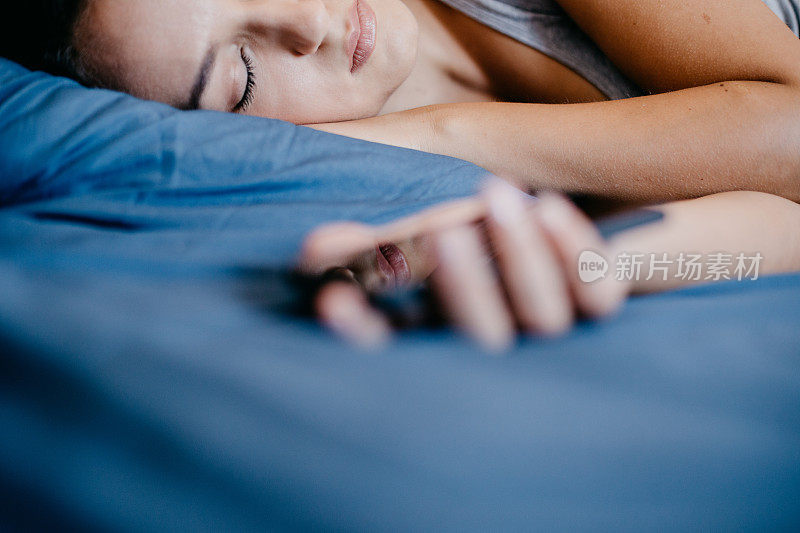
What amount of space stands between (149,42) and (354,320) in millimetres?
682

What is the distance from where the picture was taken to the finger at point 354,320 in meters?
0.33

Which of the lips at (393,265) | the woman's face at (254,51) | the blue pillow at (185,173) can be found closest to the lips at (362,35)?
the woman's face at (254,51)

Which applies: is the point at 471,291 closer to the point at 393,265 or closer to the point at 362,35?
the point at 393,265

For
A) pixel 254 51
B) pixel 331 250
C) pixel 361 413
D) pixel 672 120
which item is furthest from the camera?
pixel 254 51

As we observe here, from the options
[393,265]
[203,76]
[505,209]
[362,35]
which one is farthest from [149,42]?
[505,209]

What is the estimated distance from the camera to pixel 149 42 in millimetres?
774

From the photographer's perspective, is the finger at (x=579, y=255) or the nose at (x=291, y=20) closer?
the finger at (x=579, y=255)

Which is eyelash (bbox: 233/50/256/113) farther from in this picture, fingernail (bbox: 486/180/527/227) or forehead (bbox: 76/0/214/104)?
fingernail (bbox: 486/180/527/227)

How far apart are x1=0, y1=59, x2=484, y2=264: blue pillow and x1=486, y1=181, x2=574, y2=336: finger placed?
25cm

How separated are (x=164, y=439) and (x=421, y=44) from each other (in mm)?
→ 1058

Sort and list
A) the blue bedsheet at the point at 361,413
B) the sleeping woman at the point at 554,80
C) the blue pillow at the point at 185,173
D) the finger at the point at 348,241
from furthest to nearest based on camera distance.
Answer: the sleeping woman at the point at 554,80 < the blue pillow at the point at 185,173 < the finger at the point at 348,241 < the blue bedsheet at the point at 361,413

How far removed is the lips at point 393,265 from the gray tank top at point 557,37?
2.30 feet

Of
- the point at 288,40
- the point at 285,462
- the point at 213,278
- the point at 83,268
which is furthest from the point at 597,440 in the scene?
the point at 288,40

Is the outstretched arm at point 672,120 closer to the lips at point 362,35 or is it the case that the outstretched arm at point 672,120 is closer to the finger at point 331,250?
the lips at point 362,35
